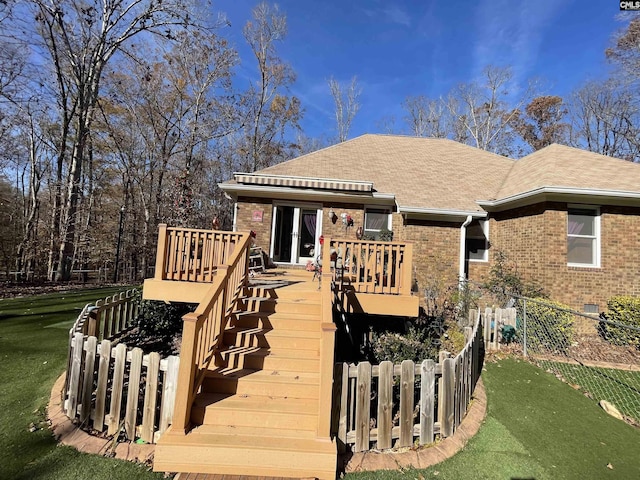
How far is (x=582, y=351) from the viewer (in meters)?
7.06

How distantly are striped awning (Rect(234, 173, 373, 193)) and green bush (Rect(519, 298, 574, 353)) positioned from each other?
570 centimetres

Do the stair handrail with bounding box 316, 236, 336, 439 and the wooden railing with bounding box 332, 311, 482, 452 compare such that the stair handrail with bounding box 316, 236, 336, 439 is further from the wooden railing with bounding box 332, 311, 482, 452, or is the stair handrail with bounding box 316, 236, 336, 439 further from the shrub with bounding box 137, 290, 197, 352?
the shrub with bounding box 137, 290, 197, 352

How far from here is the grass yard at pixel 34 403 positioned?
2.88 metres

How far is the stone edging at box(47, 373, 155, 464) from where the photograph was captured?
3133mm

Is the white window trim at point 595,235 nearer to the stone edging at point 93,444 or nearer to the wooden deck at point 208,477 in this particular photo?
the wooden deck at point 208,477

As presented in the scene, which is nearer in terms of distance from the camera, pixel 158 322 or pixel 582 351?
pixel 158 322

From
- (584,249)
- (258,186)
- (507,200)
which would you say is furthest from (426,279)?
(258,186)

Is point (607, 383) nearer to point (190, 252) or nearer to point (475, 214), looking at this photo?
point (475, 214)

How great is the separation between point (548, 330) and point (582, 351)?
91 centimetres

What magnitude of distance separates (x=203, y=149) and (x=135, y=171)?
513 centimetres

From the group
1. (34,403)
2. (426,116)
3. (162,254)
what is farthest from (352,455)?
(426,116)

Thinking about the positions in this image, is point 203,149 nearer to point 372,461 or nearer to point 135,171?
point 135,171

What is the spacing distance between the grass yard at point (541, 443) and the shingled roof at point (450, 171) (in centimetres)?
592

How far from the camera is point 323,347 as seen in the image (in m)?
3.23
